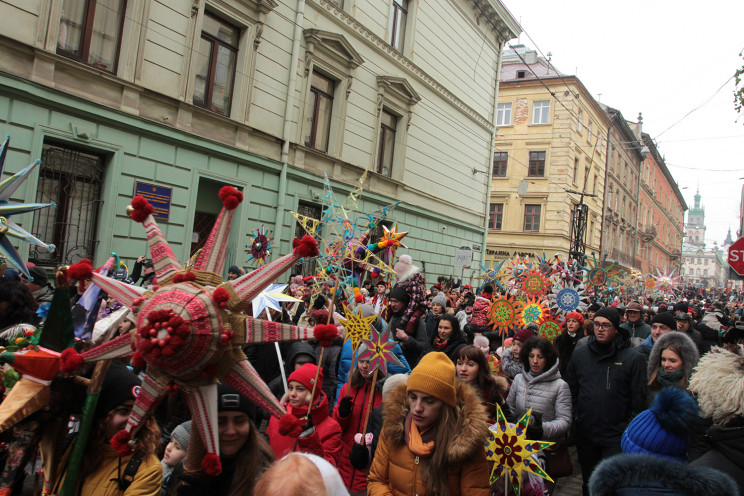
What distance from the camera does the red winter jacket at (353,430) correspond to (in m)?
3.62

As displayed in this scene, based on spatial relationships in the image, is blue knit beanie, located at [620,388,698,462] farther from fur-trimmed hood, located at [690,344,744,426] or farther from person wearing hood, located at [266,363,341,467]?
person wearing hood, located at [266,363,341,467]

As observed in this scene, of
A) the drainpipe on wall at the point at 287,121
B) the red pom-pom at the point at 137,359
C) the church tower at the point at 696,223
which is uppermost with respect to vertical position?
the church tower at the point at 696,223

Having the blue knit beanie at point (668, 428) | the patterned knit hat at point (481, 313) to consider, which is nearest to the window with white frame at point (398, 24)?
the patterned knit hat at point (481, 313)

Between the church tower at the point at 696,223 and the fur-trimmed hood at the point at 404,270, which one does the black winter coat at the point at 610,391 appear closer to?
the fur-trimmed hood at the point at 404,270

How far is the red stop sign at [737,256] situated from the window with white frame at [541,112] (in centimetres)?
2850

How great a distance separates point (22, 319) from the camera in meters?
4.12

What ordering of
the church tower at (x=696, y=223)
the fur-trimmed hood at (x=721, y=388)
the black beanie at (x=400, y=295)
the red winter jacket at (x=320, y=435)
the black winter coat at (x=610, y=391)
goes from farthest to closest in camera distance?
the church tower at (x=696, y=223)
the black beanie at (x=400, y=295)
the black winter coat at (x=610, y=391)
the red winter jacket at (x=320, y=435)
the fur-trimmed hood at (x=721, y=388)

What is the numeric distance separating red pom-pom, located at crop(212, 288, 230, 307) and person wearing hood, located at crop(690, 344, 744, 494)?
2.17 m

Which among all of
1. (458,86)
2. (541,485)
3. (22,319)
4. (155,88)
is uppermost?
(458,86)

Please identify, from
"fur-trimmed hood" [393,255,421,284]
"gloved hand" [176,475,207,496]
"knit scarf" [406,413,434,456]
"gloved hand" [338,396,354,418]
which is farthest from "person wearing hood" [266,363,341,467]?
"fur-trimmed hood" [393,255,421,284]

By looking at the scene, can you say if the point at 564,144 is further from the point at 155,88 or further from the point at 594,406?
the point at 594,406

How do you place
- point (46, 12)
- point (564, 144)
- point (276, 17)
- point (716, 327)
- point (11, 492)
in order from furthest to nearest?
point (564, 144) → point (276, 17) → point (46, 12) → point (716, 327) → point (11, 492)

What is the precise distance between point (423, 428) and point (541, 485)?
3.79 feet

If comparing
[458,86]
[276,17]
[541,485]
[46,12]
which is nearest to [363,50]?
[276,17]
